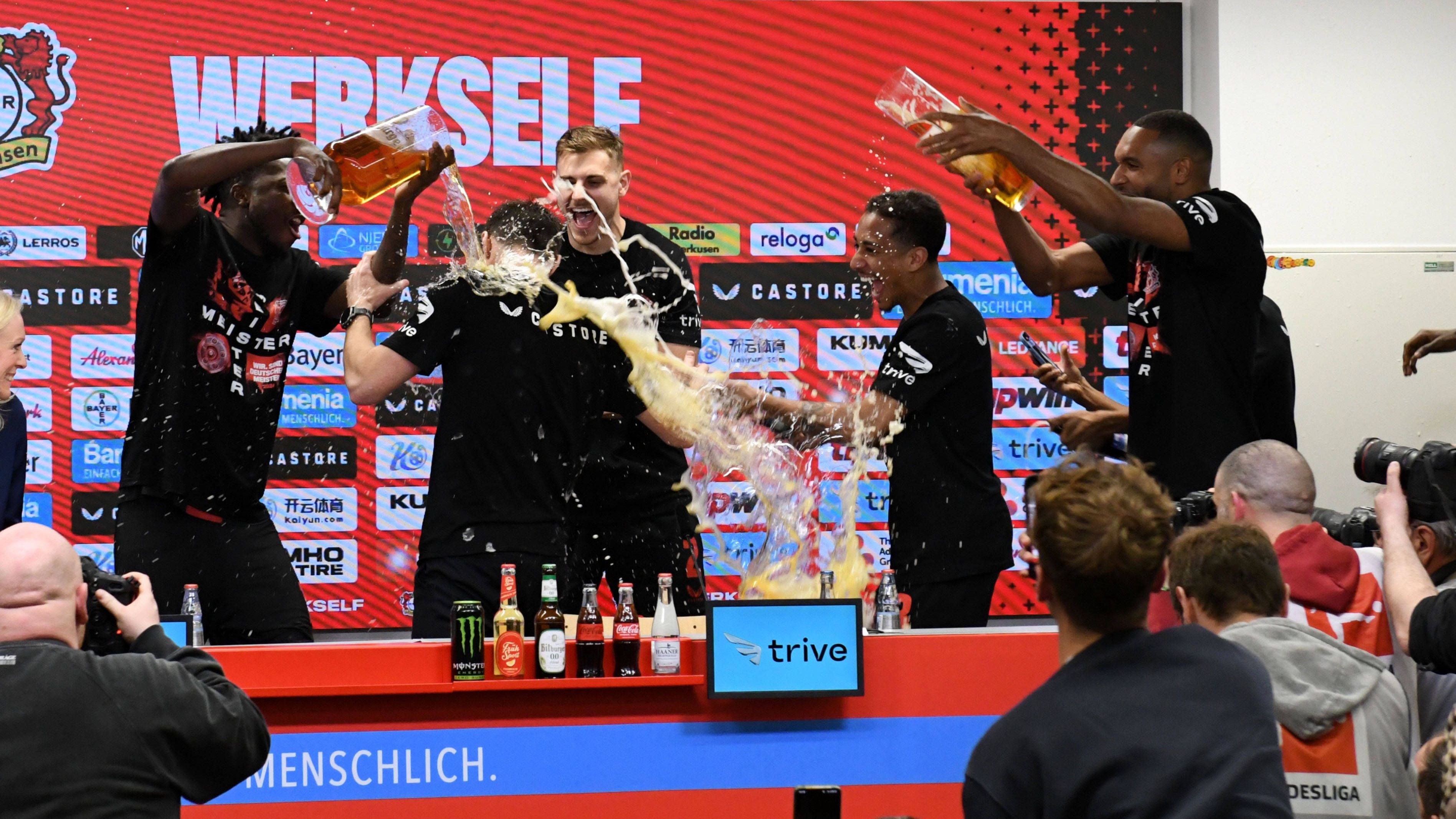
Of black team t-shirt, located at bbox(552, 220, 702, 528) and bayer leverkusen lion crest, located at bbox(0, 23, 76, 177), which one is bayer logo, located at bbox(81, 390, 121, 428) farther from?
black team t-shirt, located at bbox(552, 220, 702, 528)

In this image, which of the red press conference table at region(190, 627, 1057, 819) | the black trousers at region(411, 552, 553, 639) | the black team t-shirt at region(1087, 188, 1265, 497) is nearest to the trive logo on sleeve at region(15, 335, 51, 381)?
the black trousers at region(411, 552, 553, 639)

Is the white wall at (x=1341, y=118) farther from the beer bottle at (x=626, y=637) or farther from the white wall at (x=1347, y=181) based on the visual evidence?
the beer bottle at (x=626, y=637)

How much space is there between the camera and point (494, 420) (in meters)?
3.34

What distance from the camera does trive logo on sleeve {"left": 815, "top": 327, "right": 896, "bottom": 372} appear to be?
5.48 m

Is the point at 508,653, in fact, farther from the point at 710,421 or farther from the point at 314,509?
the point at 314,509

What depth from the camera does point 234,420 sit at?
11.6 ft

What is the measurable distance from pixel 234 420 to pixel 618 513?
1097mm

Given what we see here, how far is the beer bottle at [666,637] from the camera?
290 centimetres

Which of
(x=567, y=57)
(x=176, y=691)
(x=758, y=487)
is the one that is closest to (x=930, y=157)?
(x=567, y=57)

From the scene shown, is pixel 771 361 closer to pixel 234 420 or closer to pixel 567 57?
pixel 567 57

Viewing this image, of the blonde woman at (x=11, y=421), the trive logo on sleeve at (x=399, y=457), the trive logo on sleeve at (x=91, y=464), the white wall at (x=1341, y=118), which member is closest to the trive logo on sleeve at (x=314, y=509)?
the trive logo on sleeve at (x=399, y=457)

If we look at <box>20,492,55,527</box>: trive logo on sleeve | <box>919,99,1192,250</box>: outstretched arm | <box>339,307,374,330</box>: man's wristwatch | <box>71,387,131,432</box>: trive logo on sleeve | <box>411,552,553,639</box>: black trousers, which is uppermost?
<box>919,99,1192,250</box>: outstretched arm

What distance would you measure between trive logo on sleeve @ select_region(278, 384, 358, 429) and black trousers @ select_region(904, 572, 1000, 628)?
2.78 metres

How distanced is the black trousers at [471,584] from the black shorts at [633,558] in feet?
1.79
